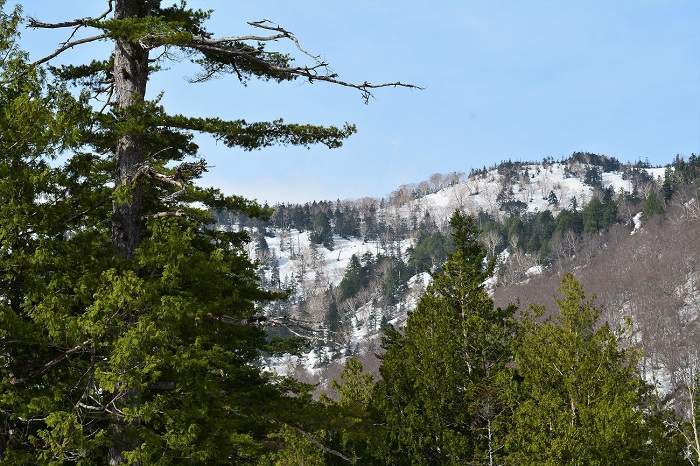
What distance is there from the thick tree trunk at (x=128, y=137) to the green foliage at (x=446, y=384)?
876cm

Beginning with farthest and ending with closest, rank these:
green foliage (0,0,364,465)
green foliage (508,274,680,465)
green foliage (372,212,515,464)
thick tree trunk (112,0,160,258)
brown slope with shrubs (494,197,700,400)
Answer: brown slope with shrubs (494,197,700,400) → green foliage (372,212,515,464) → green foliage (508,274,680,465) → thick tree trunk (112,0,160,258) → green foliage (0,0,364,465)

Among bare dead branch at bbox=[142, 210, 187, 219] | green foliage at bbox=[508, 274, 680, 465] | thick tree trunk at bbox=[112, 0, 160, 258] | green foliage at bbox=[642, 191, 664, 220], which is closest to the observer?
bare dead branch at bbox=[142, 210, 187, 219]

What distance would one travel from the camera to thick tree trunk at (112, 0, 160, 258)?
898 centimetres

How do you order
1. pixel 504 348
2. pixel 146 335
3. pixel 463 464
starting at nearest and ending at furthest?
pixel 146 335, pixel 463 464, pixel 504 348

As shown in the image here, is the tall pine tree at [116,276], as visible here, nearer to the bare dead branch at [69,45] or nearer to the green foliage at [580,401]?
the bare dead branch at [69,45]

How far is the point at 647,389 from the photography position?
46.8 ft

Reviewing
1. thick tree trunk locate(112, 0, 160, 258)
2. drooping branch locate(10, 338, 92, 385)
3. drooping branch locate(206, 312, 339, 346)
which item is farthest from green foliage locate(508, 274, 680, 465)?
drooping branch locate(10, 338, 92, 385)

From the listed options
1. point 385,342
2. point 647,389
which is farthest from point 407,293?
point 647,389

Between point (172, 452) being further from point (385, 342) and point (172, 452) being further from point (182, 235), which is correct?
point (385, 342)

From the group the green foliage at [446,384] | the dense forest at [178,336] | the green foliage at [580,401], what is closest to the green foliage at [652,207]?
the green foliage at [446,384]

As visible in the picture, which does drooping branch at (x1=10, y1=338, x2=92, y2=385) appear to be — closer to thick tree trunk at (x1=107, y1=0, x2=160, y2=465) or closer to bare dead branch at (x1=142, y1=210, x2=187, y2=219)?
thick tree trunk at (x1=107, y1=0, x2=160, y2=465)

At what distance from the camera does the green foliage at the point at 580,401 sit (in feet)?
44.9

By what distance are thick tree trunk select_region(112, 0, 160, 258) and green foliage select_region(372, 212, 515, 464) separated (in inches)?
345

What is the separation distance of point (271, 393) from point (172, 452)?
1.72 meters
